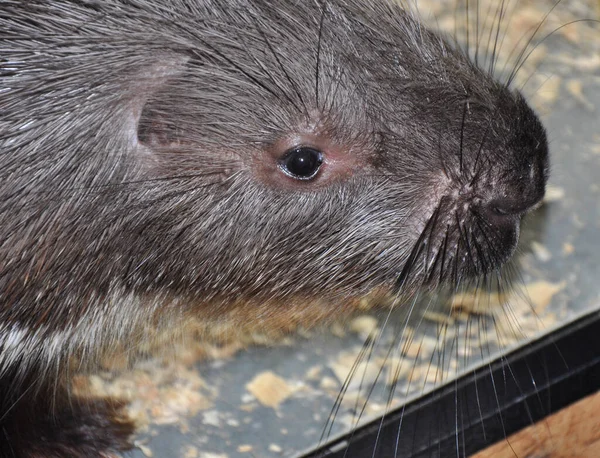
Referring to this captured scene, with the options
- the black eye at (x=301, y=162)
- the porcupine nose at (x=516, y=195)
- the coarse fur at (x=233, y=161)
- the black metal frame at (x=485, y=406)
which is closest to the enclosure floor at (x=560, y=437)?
the black metal frame at (x=485, y=406)

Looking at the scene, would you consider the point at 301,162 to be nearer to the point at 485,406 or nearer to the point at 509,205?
the point at 509,205

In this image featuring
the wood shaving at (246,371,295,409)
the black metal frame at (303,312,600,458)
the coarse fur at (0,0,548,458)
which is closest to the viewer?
the coarse fur at (0,0,548,458)

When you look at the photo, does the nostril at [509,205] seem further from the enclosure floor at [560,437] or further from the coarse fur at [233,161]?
the enclosure floor at [560,437]

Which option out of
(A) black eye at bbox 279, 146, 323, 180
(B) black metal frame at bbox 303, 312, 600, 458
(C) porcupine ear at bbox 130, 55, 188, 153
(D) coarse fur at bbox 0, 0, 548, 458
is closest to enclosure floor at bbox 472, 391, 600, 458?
(B) black metal frame at bbox 303, 312, 600, 458

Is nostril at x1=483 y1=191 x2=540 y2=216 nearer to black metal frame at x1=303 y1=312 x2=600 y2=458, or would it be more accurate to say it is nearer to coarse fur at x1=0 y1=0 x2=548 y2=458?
coarse fur at x1=0 y1=0 x2=548 y2=458

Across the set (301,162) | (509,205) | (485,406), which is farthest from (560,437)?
(301,162)

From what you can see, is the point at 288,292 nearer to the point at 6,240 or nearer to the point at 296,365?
the point at 296,365

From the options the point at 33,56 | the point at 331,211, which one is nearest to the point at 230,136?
→ the point at 331,211
